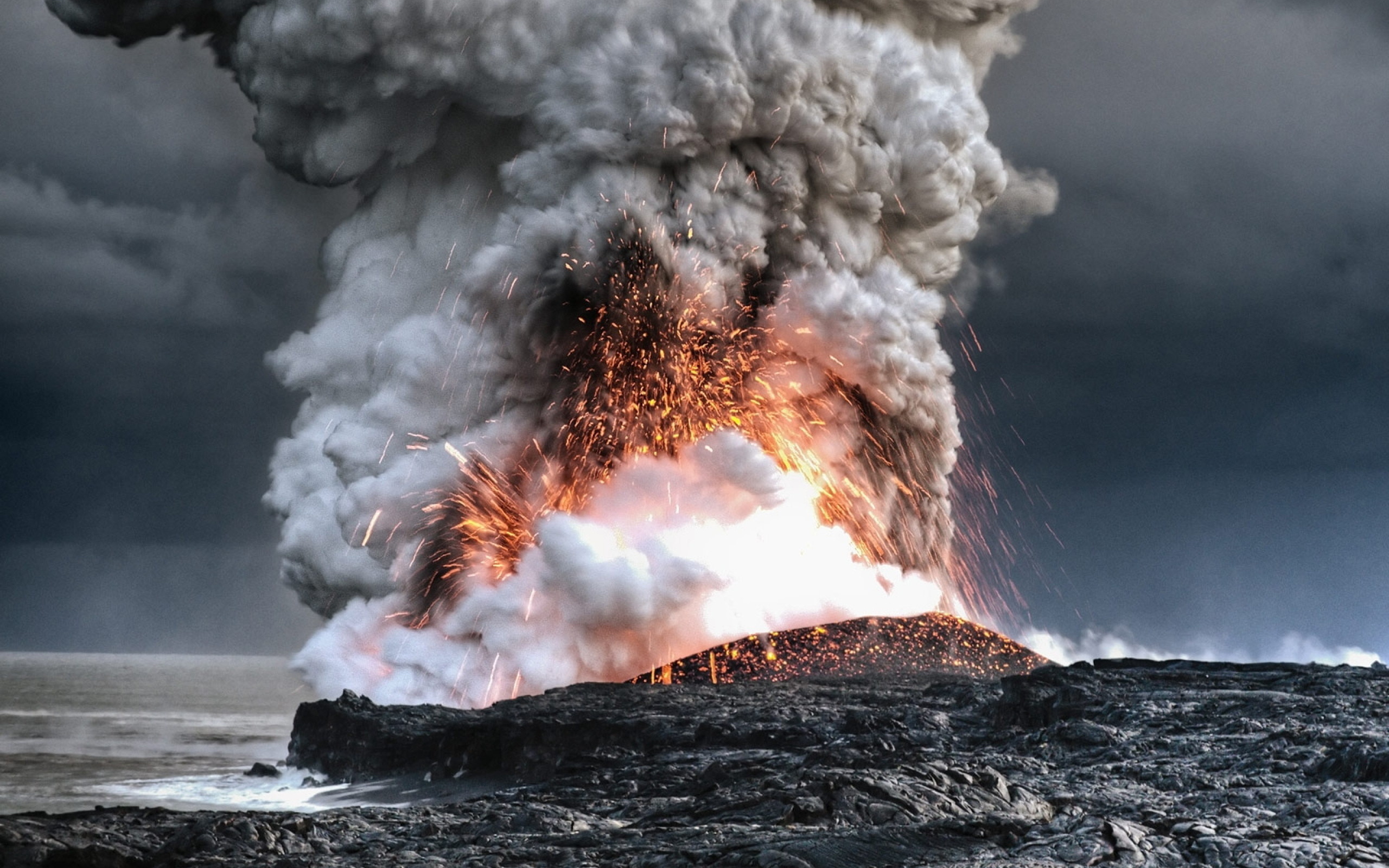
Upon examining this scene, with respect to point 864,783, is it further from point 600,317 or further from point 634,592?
point 600,317

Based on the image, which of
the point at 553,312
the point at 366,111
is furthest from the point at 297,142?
the point at 553,312

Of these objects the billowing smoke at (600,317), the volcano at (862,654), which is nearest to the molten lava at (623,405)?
the billowing smoke at (600,317)

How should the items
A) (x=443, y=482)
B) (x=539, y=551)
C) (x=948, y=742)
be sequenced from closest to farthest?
(x=948, y=742) → (x=539, y=551) → (x=443, y=482)

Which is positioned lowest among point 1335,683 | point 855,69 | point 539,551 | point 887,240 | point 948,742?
point 948,742

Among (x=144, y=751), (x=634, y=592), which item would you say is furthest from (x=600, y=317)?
(x=144, y=751)

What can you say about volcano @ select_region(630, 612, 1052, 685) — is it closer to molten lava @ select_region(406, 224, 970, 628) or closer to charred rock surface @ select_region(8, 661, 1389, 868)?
charred rock surface @ select_region(8, 661, 1389, 868)

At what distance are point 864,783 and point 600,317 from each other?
3004 cm

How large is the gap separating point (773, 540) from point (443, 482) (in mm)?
12317

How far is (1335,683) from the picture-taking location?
32688 mm

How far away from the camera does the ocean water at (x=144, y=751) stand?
4050 centimetres

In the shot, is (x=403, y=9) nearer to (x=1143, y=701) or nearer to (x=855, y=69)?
(x=855, y=69)

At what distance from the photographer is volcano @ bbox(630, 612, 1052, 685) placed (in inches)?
1626

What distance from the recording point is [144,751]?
6462 cm

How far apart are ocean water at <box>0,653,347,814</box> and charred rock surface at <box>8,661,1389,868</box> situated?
249 inches
